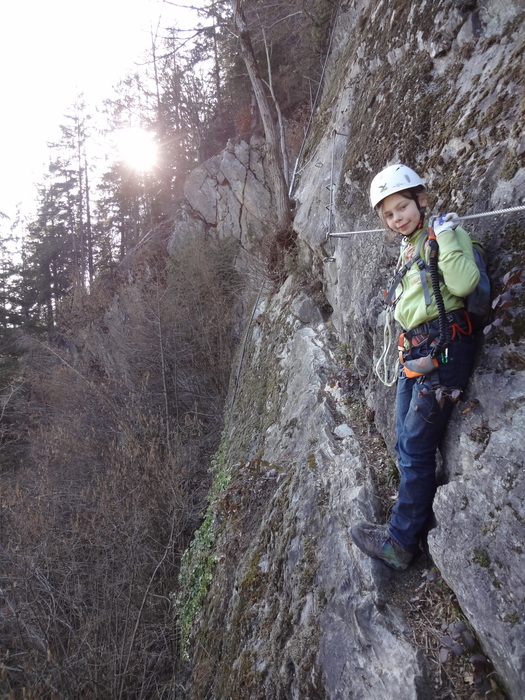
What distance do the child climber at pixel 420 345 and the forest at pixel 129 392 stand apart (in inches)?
105

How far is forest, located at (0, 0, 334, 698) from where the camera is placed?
4.43 m

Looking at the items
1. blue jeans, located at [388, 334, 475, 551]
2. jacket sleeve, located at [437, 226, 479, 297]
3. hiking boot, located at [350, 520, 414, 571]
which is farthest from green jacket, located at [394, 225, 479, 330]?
hiking boot, located at [350, 520, 414, 571]

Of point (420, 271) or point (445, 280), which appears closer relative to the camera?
point (445, 280)

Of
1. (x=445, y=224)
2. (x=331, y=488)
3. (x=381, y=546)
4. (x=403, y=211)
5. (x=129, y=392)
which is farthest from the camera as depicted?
(x=129, y=392)

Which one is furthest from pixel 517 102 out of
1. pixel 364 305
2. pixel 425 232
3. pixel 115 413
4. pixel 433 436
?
pixel 115 413

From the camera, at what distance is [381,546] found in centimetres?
249

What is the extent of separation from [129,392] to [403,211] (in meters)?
9.51

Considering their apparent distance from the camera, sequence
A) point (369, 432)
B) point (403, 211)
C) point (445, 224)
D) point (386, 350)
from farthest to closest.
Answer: point (369, 432) → point (386, 350) → point (403, 211) → point (445, 224)

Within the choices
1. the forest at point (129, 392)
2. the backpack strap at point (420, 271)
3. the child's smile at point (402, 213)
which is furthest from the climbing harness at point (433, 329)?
the forest at point (129, 392)

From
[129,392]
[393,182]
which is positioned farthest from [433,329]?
[129,392]

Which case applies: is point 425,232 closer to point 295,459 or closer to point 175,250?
point 295,459

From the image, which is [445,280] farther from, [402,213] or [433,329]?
[402,213]

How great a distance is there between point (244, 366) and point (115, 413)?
3709mm

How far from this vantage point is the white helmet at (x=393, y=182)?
2559 millimetres
